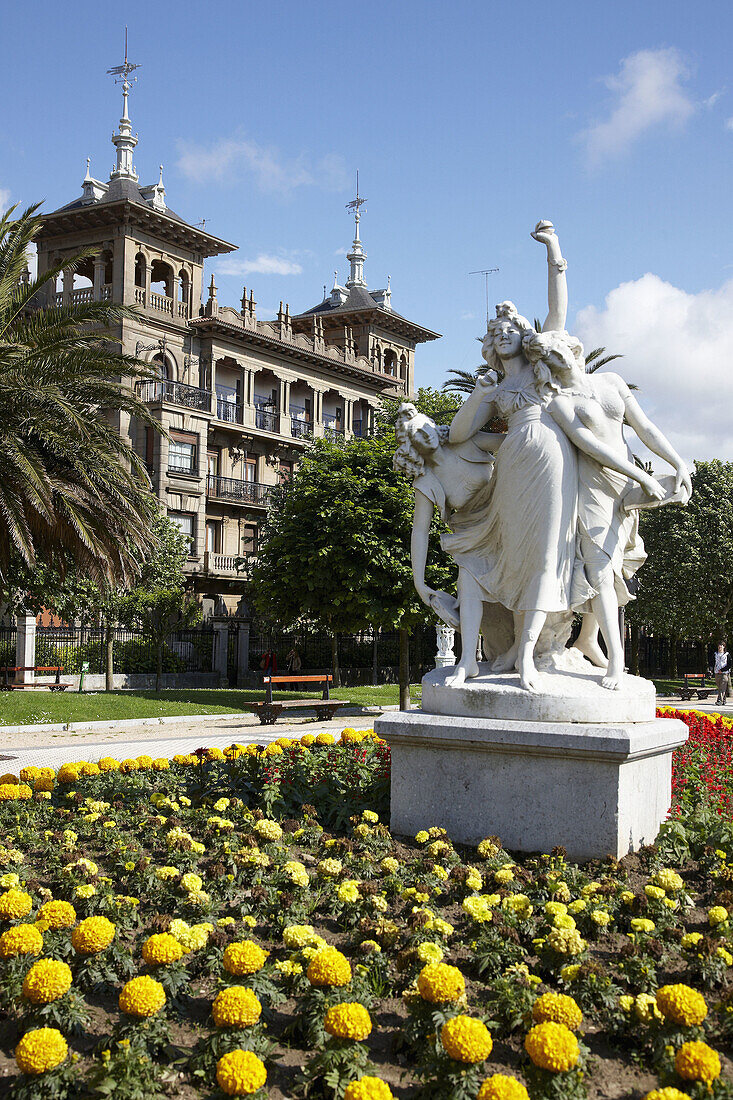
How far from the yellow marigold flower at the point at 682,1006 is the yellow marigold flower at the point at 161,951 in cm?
172

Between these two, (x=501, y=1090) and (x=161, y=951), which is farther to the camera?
(x=161, y=951)

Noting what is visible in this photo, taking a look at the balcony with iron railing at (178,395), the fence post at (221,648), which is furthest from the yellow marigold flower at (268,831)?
the balcony with iron railing at (178,395)

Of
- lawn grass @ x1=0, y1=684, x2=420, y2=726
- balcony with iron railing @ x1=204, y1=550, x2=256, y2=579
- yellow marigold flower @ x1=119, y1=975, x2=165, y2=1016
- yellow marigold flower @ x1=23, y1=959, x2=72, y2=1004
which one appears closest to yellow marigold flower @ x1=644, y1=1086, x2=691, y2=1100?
yellow marigold flower @ x1=119, y1=975, x2=165, y2=1016

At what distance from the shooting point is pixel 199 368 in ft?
138

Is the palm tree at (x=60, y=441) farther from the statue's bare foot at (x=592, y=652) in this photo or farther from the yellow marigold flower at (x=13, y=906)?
the yellow marigold flower at (x=13, y=906)

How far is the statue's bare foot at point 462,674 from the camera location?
5.81 meters

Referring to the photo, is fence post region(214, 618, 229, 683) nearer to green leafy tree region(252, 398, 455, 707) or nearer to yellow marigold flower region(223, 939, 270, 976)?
green leafy tree region(252, 398, 455, 707)

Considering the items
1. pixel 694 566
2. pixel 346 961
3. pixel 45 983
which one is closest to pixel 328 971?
pixel 346 961

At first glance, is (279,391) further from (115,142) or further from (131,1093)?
(131,1093)

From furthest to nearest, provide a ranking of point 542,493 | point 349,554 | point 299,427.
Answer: point 299,427
point 349,554
point 542,493

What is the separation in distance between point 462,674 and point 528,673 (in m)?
0.49

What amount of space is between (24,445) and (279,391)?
35.2 m

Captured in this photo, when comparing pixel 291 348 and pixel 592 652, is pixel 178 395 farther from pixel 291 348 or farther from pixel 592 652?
pixel 592 652

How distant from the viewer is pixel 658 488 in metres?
5.72
